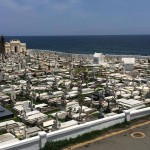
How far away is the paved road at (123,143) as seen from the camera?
15039 mm

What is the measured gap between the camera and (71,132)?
1608cm

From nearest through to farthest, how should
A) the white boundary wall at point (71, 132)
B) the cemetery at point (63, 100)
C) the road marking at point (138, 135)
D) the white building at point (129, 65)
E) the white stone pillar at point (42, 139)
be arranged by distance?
1. the white boundary wall at point (71, 132)
2. the white stone pillar at point (42, 139)
3. the road marking at point (138, 135)
4. the cemetery at point (63, 100)
5. the white building at point (129, 65)

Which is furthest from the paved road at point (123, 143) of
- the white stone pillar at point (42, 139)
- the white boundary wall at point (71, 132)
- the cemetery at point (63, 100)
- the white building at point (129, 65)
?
the white building at point (129, 65)

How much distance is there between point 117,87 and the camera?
31906 mm

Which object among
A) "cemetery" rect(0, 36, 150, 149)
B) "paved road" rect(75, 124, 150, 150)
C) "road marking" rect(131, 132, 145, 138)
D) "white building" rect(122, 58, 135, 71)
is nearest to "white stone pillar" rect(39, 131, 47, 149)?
"paved road" rect(75, 124, 150, 150)

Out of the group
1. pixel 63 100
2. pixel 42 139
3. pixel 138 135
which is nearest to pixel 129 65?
pixel 63 100

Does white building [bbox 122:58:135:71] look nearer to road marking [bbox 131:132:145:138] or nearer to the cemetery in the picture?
the cemetery

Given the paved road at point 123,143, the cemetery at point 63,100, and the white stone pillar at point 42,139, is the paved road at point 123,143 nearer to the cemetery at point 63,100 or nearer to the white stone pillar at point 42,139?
the white stone pillar at point 42,139

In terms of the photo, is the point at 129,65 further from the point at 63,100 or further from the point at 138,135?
the point at 138,135

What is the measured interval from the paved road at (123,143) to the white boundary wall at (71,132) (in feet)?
3.95

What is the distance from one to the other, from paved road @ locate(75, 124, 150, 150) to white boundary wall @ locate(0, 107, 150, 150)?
3.95 feet

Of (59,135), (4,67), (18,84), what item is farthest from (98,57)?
Answer: (59,135)

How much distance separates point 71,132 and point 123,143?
2.81m

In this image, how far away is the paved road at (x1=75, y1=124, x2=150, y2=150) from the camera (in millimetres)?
15039
